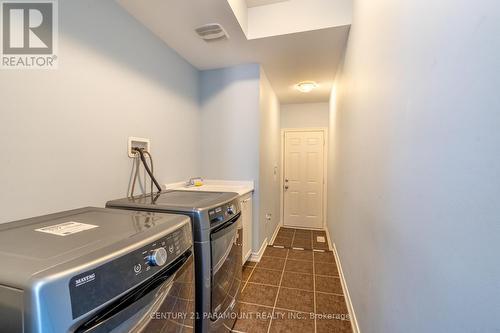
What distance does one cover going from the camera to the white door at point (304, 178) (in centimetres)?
418

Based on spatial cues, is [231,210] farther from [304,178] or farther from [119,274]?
[304,178]

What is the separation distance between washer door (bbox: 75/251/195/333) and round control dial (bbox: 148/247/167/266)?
1.8 inches

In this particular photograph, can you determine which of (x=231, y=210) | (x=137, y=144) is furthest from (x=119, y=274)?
(x=137, y=144)

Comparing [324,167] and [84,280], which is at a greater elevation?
[324,167]

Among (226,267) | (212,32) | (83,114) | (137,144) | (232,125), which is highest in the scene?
(212,32)

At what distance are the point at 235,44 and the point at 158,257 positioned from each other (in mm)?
2136

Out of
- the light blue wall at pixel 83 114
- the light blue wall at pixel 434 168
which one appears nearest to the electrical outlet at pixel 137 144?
the light blue wall at pixel 83 114

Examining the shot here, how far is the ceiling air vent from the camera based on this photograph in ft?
6.21

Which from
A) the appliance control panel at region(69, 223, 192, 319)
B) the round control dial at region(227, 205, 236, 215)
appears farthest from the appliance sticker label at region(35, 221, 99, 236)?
the round control dial at region(227, 205, 236, 215)

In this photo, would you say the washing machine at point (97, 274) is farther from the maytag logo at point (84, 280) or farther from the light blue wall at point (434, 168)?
the light blue wall at point (434, 168)

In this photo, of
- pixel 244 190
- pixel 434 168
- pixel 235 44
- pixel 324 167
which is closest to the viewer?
pixel 434 168

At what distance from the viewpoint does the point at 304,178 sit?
4.26 metres
